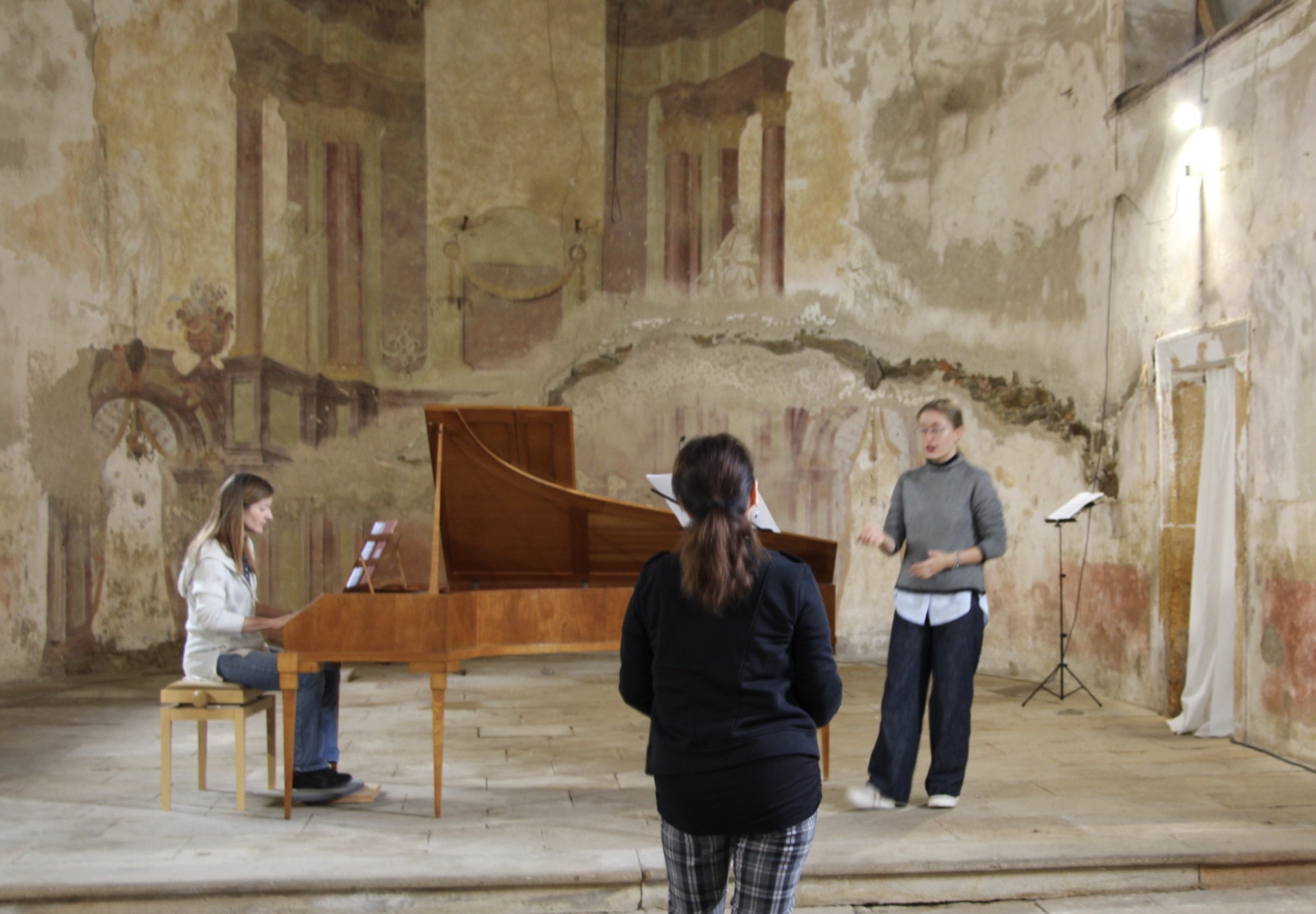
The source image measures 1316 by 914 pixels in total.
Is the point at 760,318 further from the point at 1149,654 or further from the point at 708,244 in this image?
the point at 1149,654

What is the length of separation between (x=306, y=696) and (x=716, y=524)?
274 centimetres

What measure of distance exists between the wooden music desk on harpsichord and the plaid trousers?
1.84 metres

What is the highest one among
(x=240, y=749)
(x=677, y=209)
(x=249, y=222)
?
(x=677, y=209)

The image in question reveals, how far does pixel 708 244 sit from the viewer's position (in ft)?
28.0

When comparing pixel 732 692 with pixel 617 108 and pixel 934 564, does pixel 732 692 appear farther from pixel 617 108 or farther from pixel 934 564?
pixel 617 108

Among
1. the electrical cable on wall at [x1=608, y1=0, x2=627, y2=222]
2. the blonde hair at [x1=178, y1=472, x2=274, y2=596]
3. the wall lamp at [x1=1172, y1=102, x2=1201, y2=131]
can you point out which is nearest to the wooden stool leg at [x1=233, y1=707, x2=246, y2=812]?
the blonde hair at [x1=178, y1=472, x2=274, y2=596]

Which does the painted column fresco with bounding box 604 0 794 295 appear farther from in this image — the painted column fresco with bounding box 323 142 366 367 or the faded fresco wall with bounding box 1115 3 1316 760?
the faded fresco wall with bounding box 1115 3 1316 760

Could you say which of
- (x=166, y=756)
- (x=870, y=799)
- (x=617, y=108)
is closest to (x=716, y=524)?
(x=870, y=799)

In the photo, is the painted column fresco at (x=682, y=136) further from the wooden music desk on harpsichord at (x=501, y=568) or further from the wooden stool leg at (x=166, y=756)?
the wooden stool leg at (x=166, y=756)

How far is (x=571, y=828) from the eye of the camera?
Result: 379 centimetres

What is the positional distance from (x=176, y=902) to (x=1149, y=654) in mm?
4961

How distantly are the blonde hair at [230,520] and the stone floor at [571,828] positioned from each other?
2.94 feet

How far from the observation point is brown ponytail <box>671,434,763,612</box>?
71.1 inches

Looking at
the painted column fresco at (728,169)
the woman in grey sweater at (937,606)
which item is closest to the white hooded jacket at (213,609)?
the woman in grey sweater at (937,606)
